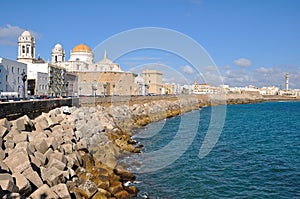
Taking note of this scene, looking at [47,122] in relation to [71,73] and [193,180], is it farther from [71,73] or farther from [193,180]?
[71,73]

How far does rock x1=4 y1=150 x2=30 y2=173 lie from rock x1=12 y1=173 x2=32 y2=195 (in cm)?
65

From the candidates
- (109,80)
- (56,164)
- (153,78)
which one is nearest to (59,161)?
(56,164)

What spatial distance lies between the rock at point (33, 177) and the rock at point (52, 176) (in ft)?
1.42

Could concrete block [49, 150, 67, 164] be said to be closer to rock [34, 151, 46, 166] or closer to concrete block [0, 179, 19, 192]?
rock [34, 151, 46, 166]

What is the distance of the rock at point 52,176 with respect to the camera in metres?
8.75

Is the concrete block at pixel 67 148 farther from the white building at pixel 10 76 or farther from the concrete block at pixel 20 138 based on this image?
the white building at pixel 10 76

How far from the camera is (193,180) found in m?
12.3

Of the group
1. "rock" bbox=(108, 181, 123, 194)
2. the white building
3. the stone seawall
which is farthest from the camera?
the white building

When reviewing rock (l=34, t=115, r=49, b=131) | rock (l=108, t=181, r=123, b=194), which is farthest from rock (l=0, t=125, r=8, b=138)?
rock (l=108, t=181, r=123, b=194)

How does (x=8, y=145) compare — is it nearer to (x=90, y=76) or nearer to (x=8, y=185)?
(x=8, y=185)

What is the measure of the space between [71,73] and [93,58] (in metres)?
11.3

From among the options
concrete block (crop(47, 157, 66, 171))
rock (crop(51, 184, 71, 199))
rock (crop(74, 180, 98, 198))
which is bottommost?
rock (crop(74, 180, 98, 198))

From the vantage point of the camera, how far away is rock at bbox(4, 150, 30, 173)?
840cm

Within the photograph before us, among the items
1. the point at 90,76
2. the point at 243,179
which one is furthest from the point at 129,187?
the point at 90,76
